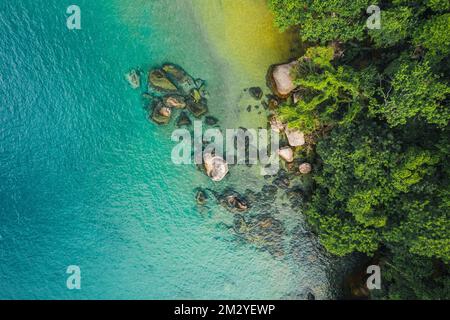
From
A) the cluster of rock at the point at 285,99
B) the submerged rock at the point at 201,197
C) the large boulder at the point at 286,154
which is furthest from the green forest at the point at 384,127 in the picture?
the submerged rock at the point at 201,197

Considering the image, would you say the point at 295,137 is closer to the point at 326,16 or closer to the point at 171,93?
the point at 326,16

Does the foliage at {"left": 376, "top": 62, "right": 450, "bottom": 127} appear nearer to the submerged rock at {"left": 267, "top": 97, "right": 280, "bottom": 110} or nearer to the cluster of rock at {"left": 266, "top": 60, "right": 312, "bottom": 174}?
the cluster of rock at {"left": 266, "top": 60, "right": 312, "bottom": 174}

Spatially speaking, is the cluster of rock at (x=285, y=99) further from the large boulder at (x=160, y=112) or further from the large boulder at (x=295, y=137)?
the large boulder at (x=160, y=112)

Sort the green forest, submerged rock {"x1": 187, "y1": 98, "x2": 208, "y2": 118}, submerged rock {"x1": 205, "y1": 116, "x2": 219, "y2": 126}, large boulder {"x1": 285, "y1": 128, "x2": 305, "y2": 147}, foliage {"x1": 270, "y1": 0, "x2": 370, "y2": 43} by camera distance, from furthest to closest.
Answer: submerged rock {"x1": 205, "y1": 116, "x2": 219, "y2": 126} < submerged rock {"x1": 187, "y1": 98, "x2": 208, "y2": 118} < large boulder {"x1": 285, "y1": 128, "x2": 305, "y2": 147} < foliage {"x1": 270, "y1": 0, "x2": 370, "y2": 43} < the green forest

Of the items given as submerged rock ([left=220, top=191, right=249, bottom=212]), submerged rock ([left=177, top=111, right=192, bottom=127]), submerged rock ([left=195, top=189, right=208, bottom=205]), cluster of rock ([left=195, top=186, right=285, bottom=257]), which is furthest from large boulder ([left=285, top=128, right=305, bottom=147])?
submerged rock ([left=195, top=189, right=208, bottom=205])

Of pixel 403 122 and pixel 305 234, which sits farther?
pixel 305 234

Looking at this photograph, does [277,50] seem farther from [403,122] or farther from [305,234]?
[305,234]
